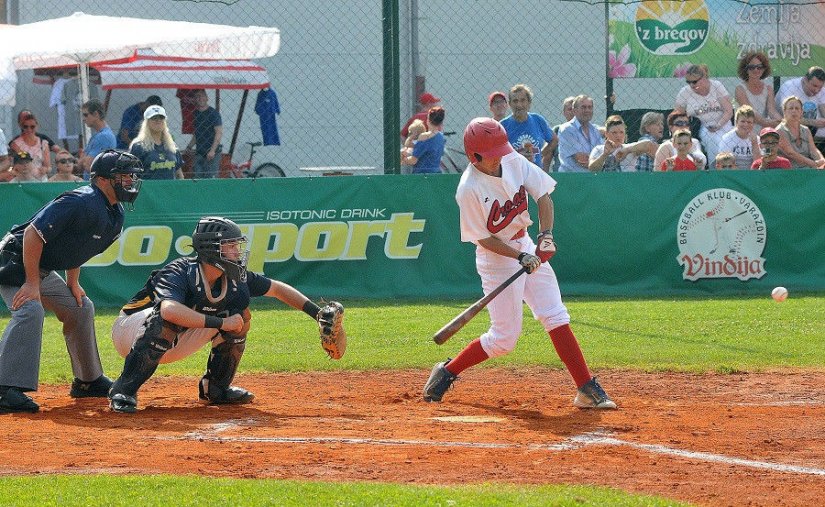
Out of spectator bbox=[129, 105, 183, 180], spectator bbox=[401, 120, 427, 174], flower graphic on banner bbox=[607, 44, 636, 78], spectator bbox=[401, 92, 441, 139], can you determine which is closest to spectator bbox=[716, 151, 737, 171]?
flower graphic on banner bbox=[607, 44, 636, 78]

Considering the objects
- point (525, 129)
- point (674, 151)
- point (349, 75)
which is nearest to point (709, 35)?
point (674, 151)

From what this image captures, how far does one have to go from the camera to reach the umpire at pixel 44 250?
287 inches

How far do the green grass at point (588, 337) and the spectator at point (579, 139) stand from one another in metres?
1.85

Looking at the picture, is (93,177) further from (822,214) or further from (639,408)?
(822,214)

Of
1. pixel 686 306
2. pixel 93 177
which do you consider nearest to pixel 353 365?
pixel 93 177

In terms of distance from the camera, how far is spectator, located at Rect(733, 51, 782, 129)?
14336 mm

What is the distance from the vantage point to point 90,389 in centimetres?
796

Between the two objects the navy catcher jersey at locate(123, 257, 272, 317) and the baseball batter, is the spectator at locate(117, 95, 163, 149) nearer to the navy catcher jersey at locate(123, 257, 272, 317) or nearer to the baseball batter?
the navy catcher jersey at locate(123, 257, 272, 317)

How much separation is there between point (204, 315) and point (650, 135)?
8175 mm

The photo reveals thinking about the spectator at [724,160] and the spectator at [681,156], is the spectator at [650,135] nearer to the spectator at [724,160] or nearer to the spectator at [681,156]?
the spectator at [681,156]

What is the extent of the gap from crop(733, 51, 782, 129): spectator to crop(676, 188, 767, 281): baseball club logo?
64.4 inches

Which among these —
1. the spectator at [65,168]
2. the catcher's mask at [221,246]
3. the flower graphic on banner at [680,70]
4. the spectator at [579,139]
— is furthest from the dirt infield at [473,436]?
the flower graphic on banner at [680,70]

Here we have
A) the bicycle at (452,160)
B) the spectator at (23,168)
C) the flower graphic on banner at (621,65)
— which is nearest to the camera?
the spectator at (23,168)

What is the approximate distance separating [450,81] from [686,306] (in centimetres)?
650
